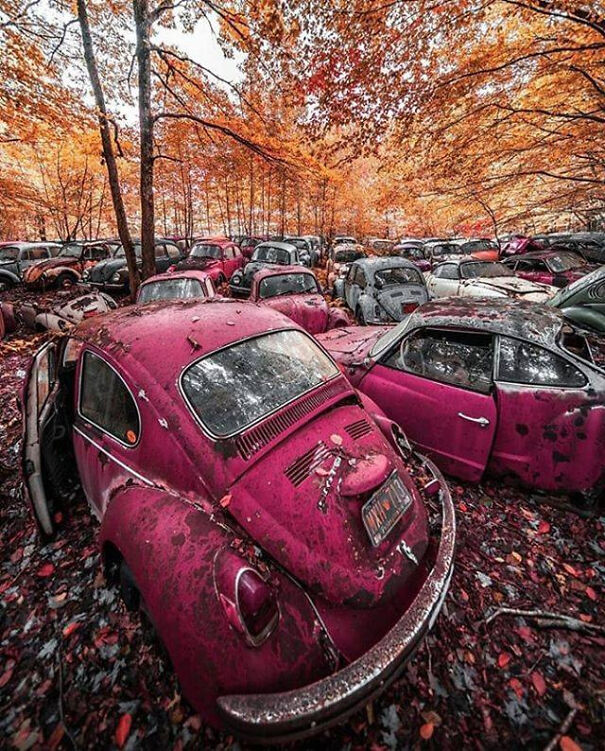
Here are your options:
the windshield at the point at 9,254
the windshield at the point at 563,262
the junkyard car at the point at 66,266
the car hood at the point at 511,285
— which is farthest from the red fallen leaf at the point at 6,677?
the windshield at the point at 9,254

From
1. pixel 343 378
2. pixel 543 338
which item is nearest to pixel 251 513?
pixel 343 378

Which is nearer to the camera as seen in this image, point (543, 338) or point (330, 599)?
point (330, 599)

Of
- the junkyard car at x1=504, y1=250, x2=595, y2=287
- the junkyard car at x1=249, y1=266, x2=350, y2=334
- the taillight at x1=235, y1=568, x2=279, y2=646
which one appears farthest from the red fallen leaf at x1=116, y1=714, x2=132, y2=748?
the junkyard car at x1=504, y1=250, x2=595, y2=287

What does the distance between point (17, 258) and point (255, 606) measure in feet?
56.7

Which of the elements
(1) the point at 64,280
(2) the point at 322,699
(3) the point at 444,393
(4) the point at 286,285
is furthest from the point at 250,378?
(1) the point at 64,280

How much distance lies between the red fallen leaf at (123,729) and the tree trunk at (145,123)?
1084 centimetres

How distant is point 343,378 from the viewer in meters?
2.93

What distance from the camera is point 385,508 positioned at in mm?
2074

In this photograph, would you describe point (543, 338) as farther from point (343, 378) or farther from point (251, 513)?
point (251, 513)

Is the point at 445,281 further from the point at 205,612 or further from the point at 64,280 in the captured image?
the point at 64,280

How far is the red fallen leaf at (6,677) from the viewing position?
6.77ft

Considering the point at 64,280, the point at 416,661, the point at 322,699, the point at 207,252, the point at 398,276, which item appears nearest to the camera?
the point at 322,699

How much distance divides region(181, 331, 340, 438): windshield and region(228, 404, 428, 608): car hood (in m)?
0.35

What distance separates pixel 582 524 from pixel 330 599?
9.50ft
